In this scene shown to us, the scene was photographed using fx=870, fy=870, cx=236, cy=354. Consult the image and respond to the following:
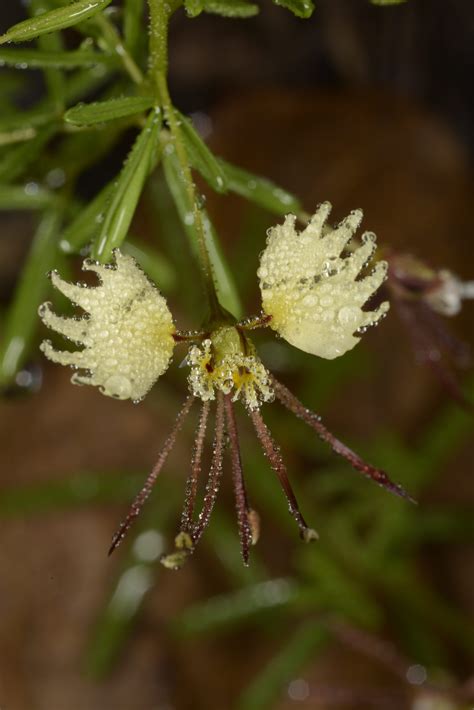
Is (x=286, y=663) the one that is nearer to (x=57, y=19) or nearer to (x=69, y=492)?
(x=69, y=492)

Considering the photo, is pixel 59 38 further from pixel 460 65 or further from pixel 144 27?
pixel 460 65

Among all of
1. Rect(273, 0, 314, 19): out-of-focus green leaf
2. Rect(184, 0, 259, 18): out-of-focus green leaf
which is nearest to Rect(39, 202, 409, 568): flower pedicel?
Rect(273, 0, 314, 19): out-of-focus green leaf

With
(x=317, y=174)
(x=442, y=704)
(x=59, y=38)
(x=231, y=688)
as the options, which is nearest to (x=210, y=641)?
(x=231, y=688)

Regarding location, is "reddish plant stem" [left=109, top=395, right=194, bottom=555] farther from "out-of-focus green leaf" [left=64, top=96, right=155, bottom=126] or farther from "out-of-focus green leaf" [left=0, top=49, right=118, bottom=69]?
"out-of-focus green leaf" [left=0, top=49, right=118, bottom=69]

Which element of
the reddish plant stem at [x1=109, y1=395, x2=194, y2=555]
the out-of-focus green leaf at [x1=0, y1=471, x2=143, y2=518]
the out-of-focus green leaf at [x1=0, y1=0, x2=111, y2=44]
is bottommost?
the out-of-focus green leaf at [x1=0, y1=471, x2=143, y2=518]

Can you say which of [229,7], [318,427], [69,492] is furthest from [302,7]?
[69,492]

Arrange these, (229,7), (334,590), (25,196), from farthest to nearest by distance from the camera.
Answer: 1. (334,590)
2. (25,196)
3. (229,7)

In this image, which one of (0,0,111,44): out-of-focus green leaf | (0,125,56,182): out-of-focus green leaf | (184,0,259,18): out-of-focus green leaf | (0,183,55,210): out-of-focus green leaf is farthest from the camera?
(0,183,55,210): out-of-focus green leaf
